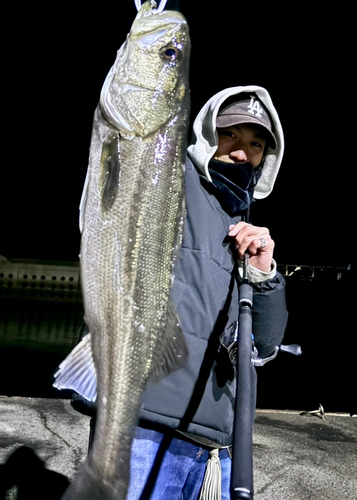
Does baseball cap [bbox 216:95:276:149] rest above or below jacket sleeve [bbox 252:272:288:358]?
above

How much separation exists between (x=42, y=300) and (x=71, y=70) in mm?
5096

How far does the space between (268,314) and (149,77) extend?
3.49 ft

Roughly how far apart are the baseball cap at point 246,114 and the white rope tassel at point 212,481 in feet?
4.61

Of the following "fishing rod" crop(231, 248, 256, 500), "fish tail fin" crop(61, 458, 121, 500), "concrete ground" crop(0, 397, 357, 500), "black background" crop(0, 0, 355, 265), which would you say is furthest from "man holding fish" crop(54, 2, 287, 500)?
"black background" crop(0, 0, 355, 265)

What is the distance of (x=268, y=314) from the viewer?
7.14 ft

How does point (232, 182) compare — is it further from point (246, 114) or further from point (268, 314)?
point (268, 314)

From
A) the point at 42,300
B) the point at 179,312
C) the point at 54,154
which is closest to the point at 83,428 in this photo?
the point at 179,312

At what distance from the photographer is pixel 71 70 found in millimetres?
8602

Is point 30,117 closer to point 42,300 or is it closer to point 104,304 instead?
point 42,300

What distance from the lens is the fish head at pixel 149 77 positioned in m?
1.73

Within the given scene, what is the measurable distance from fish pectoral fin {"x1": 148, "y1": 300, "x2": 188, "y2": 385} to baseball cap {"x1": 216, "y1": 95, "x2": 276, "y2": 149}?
970 millimetres

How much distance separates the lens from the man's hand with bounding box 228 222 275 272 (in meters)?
1.96

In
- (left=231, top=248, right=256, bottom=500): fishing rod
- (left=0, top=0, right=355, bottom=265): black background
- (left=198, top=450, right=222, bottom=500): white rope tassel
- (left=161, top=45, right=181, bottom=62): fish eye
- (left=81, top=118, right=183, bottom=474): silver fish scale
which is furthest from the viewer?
(left=0, top=0, right=355, bottom=265): black background

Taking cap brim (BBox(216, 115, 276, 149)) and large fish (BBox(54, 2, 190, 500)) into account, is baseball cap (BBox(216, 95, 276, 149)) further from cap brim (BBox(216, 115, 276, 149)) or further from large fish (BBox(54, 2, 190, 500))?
large fish (BBox(54, 2, 190, 500))
